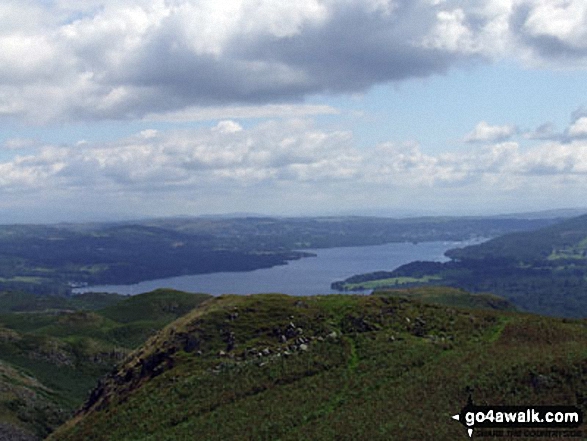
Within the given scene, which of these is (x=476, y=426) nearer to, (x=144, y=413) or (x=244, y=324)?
(x=144, y=413)

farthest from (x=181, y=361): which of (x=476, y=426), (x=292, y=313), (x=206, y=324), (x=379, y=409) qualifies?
(x=476, y=426)

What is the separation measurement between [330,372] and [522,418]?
82.4 ft

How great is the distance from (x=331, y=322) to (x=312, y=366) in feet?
54.3

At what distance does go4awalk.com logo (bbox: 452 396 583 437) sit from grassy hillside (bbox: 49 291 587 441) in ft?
5.10

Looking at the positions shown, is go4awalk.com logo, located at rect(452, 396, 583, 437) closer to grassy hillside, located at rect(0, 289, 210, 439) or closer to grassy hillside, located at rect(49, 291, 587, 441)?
grassy hillside, located at rect(49, 291, 587, 441)

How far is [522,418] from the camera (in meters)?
48.8

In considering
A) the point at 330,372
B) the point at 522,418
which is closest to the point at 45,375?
the point at 330,372

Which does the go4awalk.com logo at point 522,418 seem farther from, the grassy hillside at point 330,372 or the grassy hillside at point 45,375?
the grassy hillside at point 45,375

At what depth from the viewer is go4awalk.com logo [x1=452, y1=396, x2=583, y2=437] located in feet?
154

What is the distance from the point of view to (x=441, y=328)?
8106 cm

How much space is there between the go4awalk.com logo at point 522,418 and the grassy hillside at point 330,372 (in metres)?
1.55

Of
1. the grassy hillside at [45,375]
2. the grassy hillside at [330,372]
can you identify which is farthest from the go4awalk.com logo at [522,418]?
the grassy hillside at [45,375]

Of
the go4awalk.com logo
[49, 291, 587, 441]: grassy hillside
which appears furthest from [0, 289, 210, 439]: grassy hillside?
the go4awalk.com logo

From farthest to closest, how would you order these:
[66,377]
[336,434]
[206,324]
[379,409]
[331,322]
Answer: [66,377] < [206,324] < [331,322] < [379,409] < [336,434]
